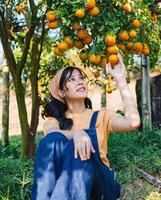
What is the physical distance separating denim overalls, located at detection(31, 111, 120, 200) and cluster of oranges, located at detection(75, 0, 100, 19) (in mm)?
810

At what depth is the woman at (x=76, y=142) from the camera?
9.57ft

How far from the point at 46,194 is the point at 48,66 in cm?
390

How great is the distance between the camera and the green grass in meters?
4.02

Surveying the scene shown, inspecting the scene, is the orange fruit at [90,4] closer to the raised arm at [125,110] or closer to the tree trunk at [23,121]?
the raised arm at [125,110]

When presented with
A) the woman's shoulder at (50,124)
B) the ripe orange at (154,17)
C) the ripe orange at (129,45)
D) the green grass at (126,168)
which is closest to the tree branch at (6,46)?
the green grass at (126,168)

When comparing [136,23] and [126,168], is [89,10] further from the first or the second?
[126,168]

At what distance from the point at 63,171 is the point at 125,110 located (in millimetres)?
526

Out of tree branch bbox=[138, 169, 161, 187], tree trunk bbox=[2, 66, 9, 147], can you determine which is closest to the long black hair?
tree branch bbox=[138, 169, 161, 187]

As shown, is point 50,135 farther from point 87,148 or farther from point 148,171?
point 148,171

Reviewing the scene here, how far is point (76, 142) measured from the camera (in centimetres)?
291

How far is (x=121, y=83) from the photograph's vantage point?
305 centimetres

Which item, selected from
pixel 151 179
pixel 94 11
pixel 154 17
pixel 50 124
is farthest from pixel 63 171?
pixel 154 17

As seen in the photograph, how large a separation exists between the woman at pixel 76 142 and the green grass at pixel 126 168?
0.80 metres

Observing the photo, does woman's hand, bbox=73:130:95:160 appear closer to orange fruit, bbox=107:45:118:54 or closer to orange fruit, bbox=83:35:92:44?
orange fruit, bbox=107:45:118:54
